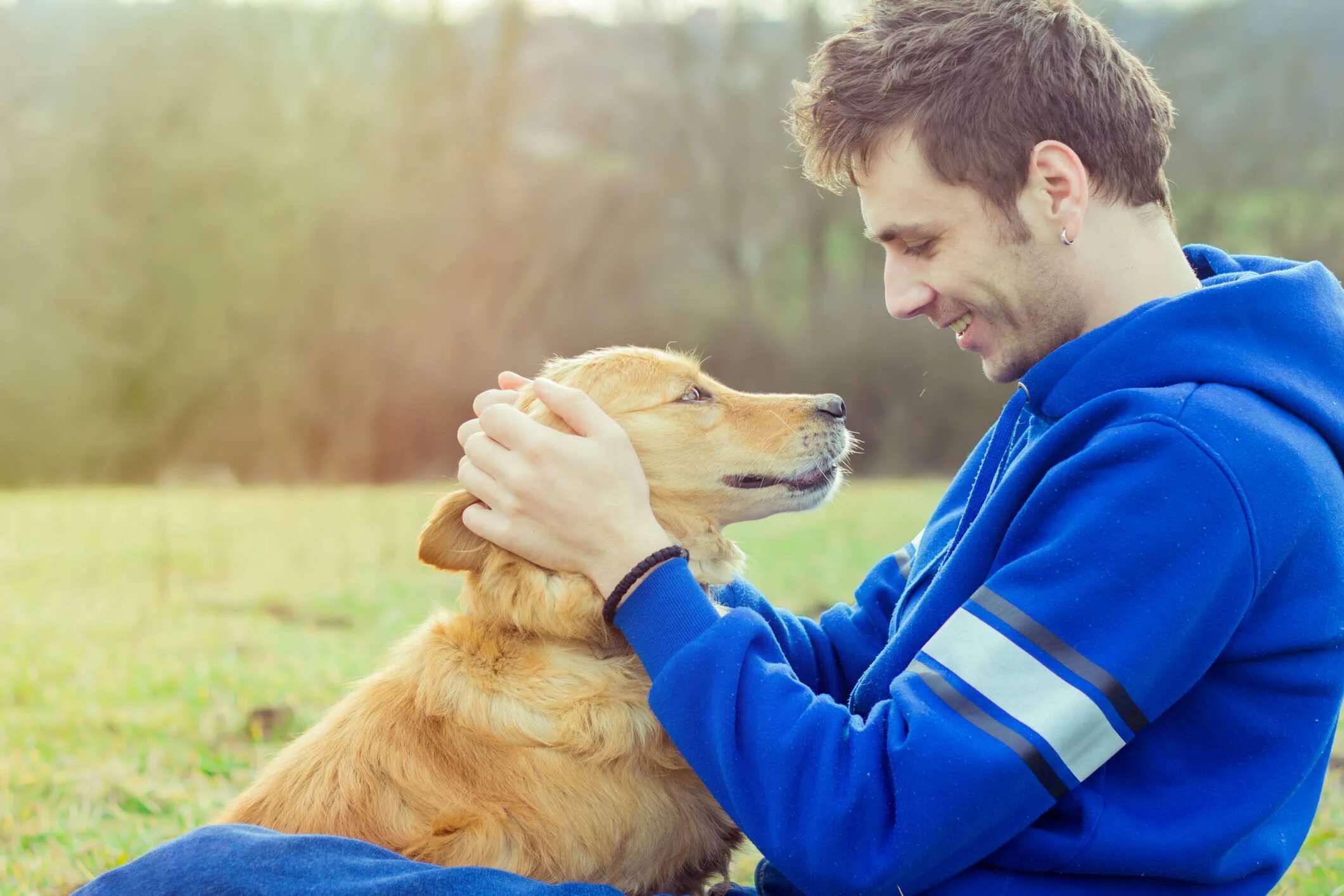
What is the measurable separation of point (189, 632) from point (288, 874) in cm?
497

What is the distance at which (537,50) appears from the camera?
1828cm

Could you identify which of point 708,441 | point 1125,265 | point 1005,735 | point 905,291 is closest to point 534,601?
point 708,441

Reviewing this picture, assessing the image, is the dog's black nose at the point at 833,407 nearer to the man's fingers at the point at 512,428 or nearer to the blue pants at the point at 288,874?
the man's fingers at the point at 512,428

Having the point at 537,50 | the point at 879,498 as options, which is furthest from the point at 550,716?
the point at 537,50

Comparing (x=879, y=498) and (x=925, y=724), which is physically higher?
(x=925, y=724)

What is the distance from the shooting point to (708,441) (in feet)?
9.10

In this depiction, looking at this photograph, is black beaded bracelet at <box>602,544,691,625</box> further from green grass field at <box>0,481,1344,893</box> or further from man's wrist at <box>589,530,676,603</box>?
green grass field at <box>0,481,1344,893</box>

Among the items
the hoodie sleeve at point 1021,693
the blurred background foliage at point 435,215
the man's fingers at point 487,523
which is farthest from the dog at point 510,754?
the blurred background foliage at point 435,215

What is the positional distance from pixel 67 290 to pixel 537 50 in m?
7.84

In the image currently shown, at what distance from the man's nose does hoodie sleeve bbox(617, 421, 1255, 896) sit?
1.72 feet

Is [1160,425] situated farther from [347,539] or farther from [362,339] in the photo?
[362,339]

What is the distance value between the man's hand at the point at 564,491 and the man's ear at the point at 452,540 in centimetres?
12

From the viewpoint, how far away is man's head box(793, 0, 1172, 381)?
6.54 feet

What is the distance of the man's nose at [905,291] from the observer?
212cm
